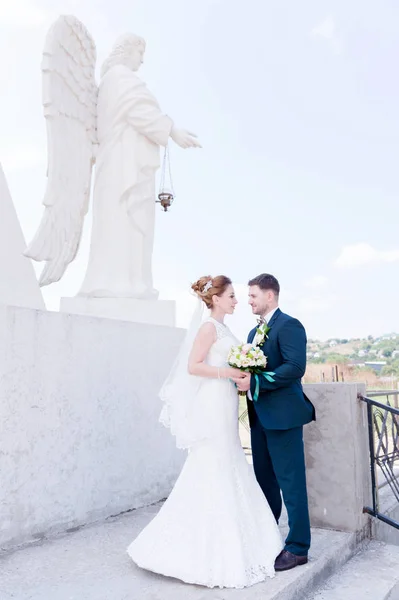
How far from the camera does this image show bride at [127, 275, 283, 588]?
3.05 metres

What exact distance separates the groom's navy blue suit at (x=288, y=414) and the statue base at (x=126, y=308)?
2.38 m

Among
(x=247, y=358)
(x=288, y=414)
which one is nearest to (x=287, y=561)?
(x=288, y=414)

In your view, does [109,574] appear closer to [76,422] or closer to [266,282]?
[76,422]

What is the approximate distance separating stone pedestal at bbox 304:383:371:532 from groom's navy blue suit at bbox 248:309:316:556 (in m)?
0.87

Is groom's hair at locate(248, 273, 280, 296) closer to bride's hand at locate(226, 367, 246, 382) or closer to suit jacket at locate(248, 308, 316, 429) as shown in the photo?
suit jacket at locate(248, 308, 316, 429)

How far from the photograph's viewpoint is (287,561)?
323 centimetres

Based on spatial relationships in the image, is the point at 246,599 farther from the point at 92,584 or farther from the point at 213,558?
the point at 92,584

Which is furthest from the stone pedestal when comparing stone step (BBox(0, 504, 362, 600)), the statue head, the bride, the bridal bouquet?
the statue head

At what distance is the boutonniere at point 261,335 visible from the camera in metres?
3.29

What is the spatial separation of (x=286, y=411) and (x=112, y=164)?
3669 millimetres

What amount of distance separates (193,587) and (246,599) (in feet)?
1.13

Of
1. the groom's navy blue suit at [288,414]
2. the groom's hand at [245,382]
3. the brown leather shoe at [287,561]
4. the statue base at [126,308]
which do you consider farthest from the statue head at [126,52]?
the brown leather shoe at [287,561]

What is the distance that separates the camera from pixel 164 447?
5.33 meters

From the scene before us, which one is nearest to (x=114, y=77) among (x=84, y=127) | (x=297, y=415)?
(x=84, y=127)
